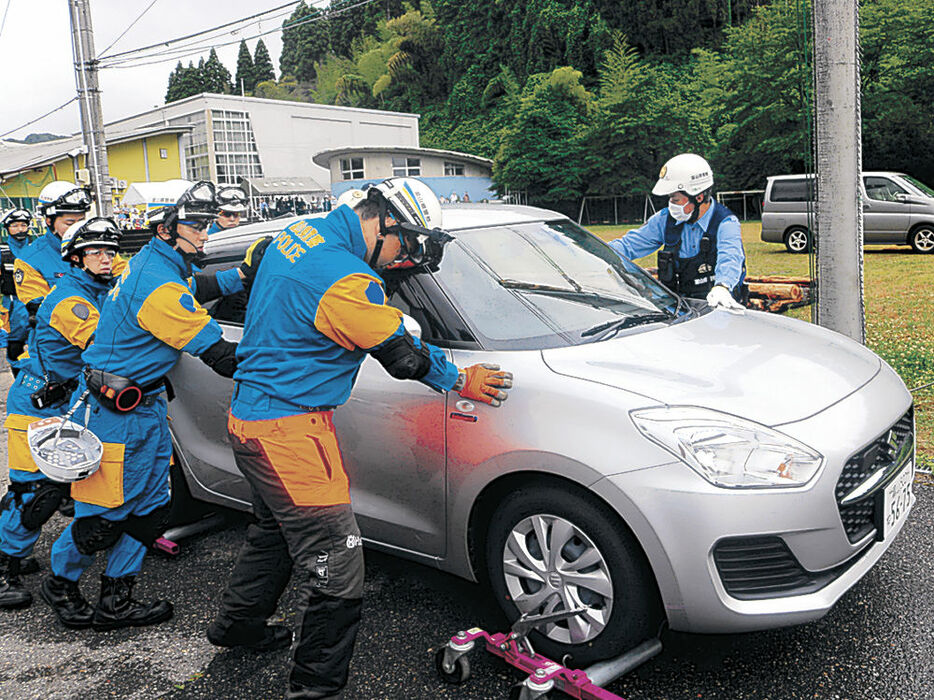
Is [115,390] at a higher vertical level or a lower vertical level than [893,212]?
lower

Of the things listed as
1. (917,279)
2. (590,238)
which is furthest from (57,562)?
(917,279)

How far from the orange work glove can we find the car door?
17.0m

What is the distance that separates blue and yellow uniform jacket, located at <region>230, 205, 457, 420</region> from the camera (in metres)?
2.64

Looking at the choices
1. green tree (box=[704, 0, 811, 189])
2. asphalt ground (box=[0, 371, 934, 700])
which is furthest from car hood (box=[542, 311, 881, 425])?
green tree (box=[704, 0, 811, 189])

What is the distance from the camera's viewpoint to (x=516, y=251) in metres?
3.82

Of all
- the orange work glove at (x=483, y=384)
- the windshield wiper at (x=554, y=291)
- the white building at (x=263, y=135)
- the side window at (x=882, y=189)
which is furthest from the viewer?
the white building at (x=263, y=135)

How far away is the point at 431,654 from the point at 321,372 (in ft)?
4.23

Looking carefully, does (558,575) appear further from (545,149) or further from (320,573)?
(545,149)

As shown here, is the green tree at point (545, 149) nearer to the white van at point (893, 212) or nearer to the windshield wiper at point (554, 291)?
the white van at point (893, 212)

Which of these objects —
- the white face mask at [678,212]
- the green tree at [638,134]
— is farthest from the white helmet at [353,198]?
the green tree at [638,134]

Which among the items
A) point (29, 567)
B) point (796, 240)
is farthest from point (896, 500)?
point (796, 240)

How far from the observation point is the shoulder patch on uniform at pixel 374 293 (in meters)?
2.71

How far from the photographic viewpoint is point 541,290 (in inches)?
144

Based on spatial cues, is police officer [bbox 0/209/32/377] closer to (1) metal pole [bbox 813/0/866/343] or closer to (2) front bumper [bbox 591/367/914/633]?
(2) front bumper [bbox 591/367/914/633]
